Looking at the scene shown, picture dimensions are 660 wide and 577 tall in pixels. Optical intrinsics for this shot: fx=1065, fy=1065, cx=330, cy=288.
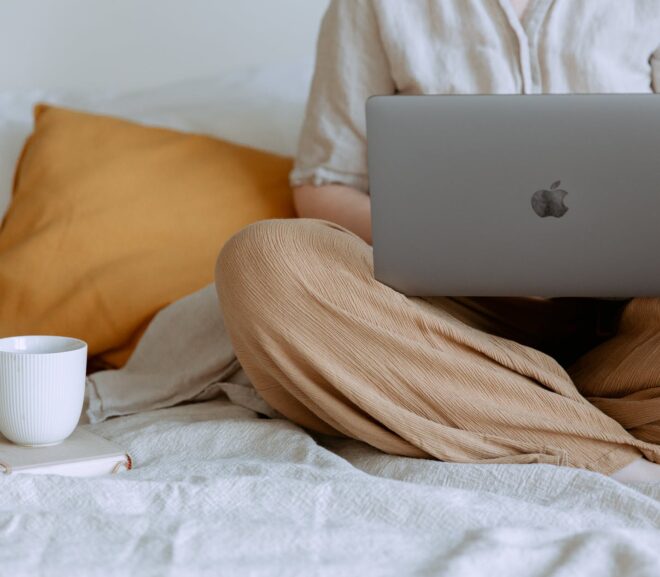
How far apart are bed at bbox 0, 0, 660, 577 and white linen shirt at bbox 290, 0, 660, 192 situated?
482mm

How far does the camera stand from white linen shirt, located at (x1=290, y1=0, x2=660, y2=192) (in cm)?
156

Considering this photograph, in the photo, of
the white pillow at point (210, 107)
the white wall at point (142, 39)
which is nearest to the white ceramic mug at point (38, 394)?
the white pillow at point (210, 107)

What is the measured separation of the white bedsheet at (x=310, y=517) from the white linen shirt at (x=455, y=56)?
0.57 m

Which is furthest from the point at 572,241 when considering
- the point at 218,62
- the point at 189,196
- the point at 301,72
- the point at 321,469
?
the point at 218,62

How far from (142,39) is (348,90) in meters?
0.76

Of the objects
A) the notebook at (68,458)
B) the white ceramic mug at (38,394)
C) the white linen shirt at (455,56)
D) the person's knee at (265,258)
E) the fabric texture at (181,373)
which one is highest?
the white linen shirt at (455,56)

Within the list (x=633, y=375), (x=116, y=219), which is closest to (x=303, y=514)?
(x=633, y=375)

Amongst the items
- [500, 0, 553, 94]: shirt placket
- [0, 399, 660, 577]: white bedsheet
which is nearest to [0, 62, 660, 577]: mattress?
[0, 399, 660, 577]: white bedsheet

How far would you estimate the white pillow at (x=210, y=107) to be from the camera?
188cm

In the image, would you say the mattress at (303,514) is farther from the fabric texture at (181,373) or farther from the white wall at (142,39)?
the white wall at (142,39)

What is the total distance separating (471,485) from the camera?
43.2 inches

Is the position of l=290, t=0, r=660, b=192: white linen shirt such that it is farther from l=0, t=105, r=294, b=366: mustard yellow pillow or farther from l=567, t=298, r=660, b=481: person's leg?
l=567, t=298, r=660, b=481: person's leg

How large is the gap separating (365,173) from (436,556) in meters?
0.90

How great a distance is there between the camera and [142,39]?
7.32 feet
